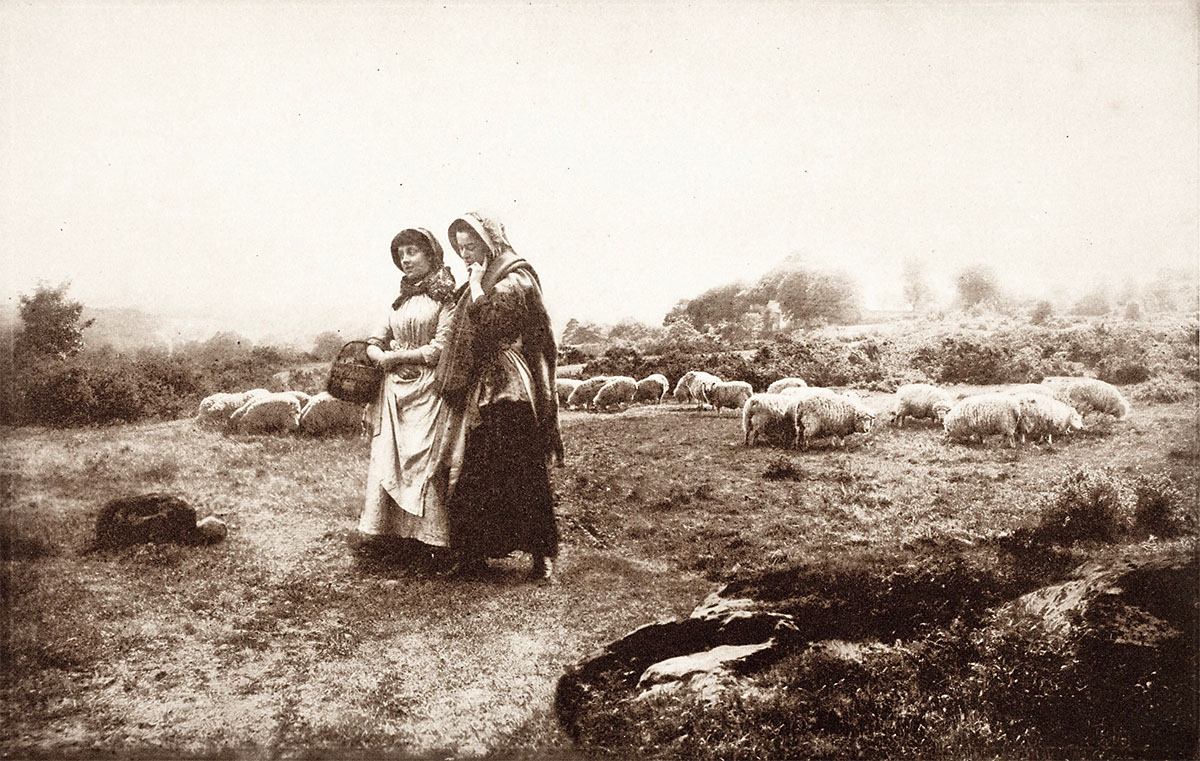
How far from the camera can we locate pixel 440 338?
4688 millimetres

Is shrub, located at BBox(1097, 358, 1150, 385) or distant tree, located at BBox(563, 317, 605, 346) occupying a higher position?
distant tree, located at BBox(563, 317, 605, 346)

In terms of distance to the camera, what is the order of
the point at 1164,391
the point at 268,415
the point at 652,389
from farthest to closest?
the point at 268,415 < the point at 652,389 < the point at 1164,391

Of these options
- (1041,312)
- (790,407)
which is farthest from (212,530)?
(1041,312)

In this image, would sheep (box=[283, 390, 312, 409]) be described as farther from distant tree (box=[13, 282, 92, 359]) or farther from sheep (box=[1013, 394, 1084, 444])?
sheep (box=[1013, 394, 1084, 444])

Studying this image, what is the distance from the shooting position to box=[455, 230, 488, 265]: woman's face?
15.3 ft

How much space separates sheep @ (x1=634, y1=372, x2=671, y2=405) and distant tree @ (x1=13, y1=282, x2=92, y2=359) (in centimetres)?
370

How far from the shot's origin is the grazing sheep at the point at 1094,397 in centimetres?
448

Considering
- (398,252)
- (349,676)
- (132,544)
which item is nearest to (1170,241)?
(398,252)

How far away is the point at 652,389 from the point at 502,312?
113 cm

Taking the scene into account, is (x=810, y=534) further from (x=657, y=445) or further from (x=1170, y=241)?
(x=1170, y=241)

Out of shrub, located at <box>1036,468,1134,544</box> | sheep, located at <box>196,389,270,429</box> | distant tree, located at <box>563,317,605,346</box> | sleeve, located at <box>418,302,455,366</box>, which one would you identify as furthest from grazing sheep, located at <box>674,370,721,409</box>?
sheep, located at <box>196,389,270,429</box>

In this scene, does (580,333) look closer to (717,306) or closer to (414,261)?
(717,306)

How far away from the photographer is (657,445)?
4.82 meters

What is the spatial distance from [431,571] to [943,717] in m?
2.88
